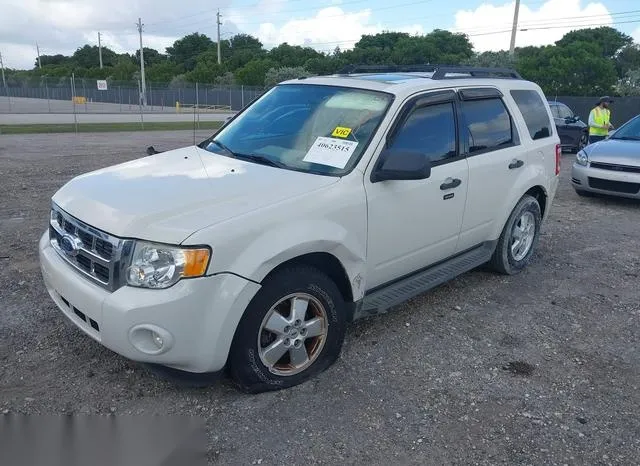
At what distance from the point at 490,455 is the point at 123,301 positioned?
78.8 inches

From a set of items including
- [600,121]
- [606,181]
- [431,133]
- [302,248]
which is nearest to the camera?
[302,248]

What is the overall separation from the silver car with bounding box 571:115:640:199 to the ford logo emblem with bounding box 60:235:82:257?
8.08 meters

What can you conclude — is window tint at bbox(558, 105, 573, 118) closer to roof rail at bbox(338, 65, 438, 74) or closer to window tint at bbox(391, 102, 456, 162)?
roof rail at bbox(338, 65, 438, 74)

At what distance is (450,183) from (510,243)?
1518 mm

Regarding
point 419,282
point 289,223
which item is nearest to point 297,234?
point 289,223

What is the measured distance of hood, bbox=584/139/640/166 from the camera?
837 cm

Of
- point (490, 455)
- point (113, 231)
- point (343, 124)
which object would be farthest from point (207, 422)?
point (343, 124)

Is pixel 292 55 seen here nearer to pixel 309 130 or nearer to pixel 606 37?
pixel 606 37

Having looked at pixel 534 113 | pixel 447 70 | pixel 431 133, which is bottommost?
pixel 431 133

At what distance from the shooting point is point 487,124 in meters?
4.64

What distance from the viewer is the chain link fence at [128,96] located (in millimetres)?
50719

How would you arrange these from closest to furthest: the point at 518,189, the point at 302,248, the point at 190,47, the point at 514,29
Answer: the point at 302,248 → the point at 518,189 → the point at 514,29 → the point at 190,47

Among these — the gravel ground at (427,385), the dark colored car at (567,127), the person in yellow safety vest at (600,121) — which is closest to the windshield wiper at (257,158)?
the gravel ground at (427,385)

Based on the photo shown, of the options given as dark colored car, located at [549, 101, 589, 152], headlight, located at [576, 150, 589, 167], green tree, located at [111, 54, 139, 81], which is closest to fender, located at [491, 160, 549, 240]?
headlight, located at [576, 150, 589, 167]
